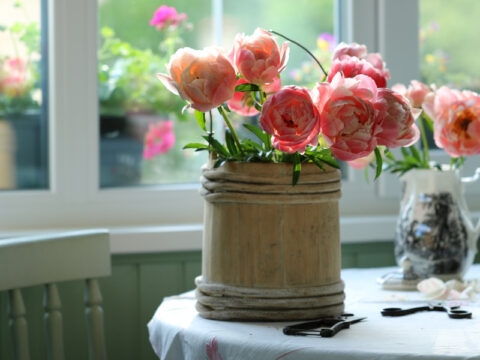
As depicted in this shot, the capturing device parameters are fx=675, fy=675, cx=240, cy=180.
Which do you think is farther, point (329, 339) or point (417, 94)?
point (417, 94)

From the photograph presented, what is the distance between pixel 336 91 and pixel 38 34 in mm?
1005

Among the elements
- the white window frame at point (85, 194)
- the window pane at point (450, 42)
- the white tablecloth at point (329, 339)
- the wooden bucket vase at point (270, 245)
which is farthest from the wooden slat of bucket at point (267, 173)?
the window pane at point (450, 42)

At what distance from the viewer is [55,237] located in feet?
4.02

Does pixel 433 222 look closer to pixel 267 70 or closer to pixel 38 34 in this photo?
pixel 267 70

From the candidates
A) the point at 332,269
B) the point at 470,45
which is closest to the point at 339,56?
the point at 332,269

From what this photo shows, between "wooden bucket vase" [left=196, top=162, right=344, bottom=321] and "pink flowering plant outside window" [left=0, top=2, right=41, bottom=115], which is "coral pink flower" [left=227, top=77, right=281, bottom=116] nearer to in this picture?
"wooden bucket vase" [left=196, top=162, right=344, bottom=321]

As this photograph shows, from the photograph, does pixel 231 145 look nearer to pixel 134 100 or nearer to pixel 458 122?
pixel 458 122

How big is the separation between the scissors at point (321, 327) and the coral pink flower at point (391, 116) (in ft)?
0.85

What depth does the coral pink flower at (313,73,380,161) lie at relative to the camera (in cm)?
90

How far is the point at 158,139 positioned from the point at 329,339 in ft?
3.17

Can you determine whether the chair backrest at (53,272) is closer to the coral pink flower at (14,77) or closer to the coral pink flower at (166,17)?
the coral pink flower at (14,77)

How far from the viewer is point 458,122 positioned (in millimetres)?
1191

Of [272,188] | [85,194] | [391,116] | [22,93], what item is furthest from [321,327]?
[22,93]

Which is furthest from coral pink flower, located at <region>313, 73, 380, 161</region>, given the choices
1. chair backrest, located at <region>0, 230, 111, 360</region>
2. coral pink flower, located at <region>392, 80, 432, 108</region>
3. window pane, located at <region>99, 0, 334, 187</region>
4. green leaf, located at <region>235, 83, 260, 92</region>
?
window pane, located at <region>99, 0, 334, 187</region>
